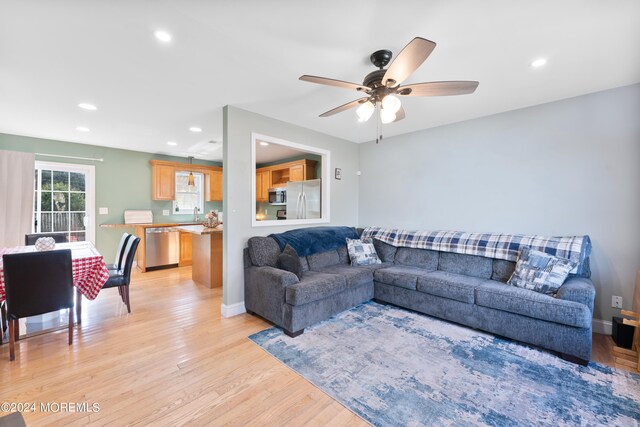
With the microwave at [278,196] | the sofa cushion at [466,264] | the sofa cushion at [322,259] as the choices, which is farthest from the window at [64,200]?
the sofa cushion at [466,264]

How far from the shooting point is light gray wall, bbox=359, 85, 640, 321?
2.66 meters

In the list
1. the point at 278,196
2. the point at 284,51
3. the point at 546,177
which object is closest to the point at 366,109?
the point at 284,51

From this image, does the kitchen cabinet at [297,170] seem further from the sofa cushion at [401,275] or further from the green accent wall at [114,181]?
the sofa cushion at [401,275]

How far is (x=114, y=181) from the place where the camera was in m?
5.38

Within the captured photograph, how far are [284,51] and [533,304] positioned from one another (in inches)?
118

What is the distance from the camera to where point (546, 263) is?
2641mm

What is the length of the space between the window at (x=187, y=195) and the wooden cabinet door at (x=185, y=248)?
1004mm

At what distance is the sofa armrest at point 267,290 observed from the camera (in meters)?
2.75

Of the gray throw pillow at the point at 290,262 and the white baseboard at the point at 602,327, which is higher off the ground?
the gray throw pillow at the point at 290,262

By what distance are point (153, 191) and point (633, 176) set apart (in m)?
7.42

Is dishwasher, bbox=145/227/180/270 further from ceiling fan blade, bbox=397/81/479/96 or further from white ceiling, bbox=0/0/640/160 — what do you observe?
ceiling fan blade, bbox=397/81/479/96

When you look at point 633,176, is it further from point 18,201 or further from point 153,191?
point 18,201

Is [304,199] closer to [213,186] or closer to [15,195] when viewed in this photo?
[213,186]

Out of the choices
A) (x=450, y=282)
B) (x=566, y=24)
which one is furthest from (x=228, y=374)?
(x=566, y=24)
